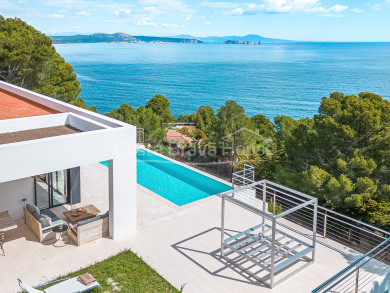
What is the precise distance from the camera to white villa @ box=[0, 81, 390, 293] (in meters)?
8.67

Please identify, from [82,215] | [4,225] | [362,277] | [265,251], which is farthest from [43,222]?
[362,277]

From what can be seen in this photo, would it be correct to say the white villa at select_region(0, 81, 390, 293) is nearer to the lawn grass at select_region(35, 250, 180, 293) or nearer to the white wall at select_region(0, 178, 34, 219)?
the white wall at select_region(0, 178, 34, 219)

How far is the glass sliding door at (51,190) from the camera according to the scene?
12177 millimetres

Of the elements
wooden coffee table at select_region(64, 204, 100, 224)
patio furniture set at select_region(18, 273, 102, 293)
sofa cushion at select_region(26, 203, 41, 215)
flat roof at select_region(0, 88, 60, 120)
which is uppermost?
flat roof at select_region(0, 88, 60, 120)

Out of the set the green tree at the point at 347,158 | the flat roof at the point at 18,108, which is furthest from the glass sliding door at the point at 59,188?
the green tree at the point at 347,158

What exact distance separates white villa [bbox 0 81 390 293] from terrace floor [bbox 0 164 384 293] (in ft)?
0.08

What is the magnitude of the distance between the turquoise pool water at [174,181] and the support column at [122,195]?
153 inches

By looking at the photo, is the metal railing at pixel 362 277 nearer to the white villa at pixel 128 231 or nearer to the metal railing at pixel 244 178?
the white villa at pixel 128 231

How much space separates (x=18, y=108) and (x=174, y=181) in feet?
22.7

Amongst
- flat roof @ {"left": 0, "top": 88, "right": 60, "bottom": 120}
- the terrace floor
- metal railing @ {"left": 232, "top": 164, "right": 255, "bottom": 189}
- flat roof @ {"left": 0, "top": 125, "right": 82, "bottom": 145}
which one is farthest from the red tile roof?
flat roof @ {"left": 0, "top": 125, "right": 82, "bottom": 145}

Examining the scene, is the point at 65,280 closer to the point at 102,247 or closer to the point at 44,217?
the point at 102,247

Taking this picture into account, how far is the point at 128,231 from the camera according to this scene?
10.8 metres

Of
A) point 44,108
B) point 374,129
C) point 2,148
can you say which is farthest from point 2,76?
point 374,129

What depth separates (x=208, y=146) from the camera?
2530 centimetres
